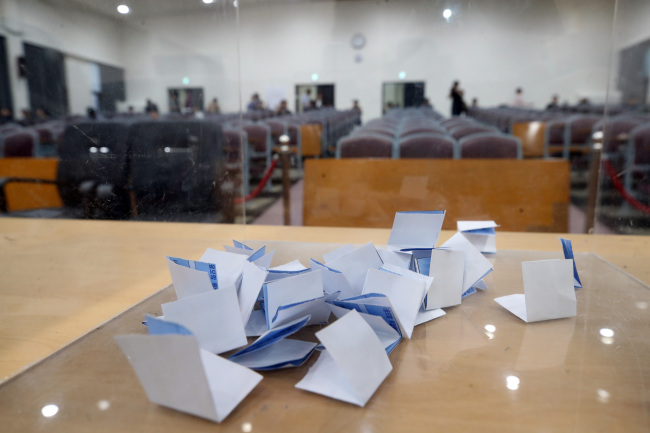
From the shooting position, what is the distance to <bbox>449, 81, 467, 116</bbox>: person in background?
1306 millimetres

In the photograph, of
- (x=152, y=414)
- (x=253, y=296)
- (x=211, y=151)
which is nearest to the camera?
(x=152, y=414)

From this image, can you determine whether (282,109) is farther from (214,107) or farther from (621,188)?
(621,188)

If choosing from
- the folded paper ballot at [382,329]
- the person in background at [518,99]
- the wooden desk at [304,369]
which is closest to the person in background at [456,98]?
the person in background at [518,99]

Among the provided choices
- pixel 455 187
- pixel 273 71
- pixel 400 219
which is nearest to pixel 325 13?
pixel 273 71

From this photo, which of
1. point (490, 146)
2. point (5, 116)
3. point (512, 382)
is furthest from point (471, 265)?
point (490, 146)

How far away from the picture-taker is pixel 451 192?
0.75 meters

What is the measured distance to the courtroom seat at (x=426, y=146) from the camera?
125 cm

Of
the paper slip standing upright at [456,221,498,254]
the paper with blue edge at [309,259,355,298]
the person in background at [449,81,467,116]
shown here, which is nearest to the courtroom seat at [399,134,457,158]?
the person in background at [449,81,467,116]

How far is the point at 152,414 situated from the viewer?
249 mm

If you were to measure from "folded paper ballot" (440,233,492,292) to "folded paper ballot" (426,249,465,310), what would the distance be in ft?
0.05

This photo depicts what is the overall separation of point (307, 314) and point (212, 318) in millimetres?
75

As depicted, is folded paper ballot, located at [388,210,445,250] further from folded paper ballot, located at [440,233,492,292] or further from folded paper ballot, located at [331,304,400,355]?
folded paper ballot, located at [331,304,400,355]

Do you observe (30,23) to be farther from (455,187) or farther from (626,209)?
(626,209)

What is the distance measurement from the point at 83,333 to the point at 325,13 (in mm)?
784
